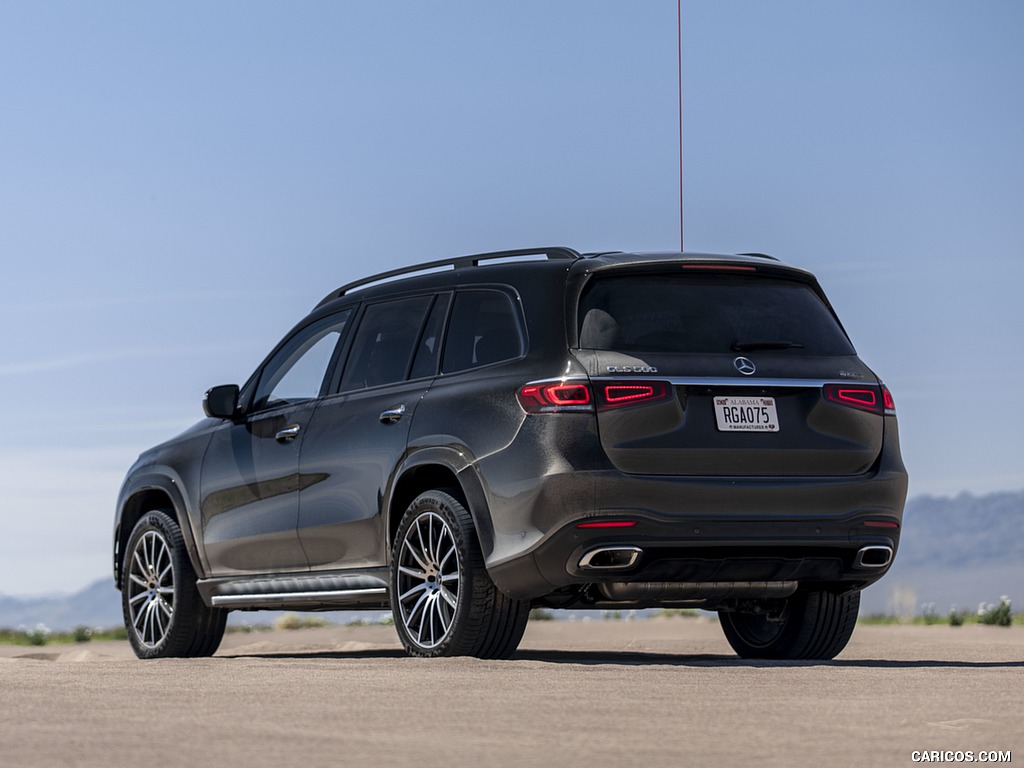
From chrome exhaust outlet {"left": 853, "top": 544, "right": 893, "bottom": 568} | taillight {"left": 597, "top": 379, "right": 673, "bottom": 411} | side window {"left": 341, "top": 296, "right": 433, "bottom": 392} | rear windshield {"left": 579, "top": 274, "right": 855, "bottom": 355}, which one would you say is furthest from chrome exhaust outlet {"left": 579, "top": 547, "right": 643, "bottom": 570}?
side window {"left": 341, "top": 296, "right": 433, "bottom": 392}

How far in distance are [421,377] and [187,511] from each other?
2.45 meters

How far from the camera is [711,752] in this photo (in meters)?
5.13

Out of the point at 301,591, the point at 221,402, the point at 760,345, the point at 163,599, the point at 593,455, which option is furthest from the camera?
the point at 163,599

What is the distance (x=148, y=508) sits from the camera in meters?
11.8

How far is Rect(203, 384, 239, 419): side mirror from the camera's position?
1041cm

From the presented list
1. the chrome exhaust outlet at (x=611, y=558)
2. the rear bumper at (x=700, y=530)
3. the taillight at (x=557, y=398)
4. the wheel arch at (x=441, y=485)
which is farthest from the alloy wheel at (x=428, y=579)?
the taillight at (x=557, y=398)

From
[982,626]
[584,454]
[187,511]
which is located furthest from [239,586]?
[982,626]

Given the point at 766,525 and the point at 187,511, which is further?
the point at 187,511

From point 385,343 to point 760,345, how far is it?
218 centimetres

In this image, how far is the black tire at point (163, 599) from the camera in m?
10.8

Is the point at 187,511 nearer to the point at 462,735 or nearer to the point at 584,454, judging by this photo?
the point at 584,454

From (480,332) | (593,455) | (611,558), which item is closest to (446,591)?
(611,558)

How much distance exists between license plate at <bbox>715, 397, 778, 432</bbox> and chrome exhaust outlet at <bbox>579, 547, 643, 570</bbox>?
710mm

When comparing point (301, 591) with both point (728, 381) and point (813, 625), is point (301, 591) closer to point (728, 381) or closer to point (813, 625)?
point (813, 625)
